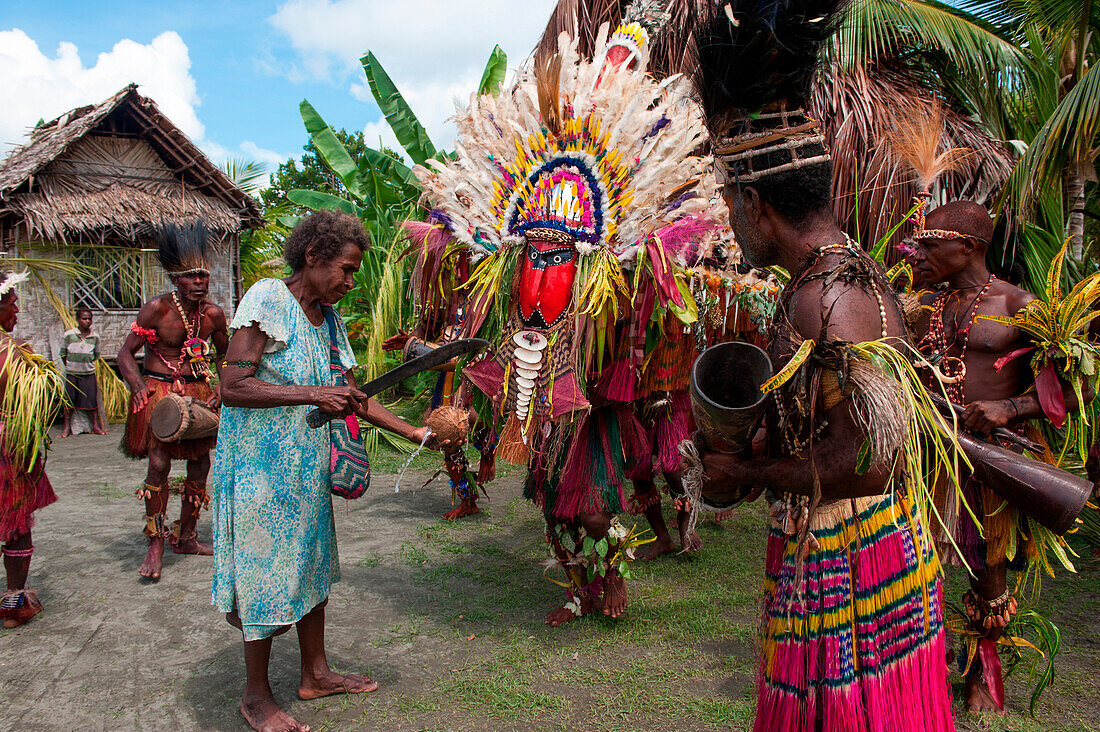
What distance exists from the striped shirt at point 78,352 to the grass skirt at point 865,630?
1122 cm

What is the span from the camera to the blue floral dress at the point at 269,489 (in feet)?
9.16

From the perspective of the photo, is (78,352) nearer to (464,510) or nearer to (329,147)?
(329,147)

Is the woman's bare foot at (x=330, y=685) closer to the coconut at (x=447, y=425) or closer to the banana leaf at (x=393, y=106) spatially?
Answer: the coconut at (x=447, y=425)

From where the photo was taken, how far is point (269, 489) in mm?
2805

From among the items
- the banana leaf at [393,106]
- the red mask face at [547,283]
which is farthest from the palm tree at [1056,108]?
the banana leaf at [393,106]

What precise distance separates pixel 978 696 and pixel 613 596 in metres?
1.80

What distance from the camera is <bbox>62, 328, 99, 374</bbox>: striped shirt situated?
399 inches

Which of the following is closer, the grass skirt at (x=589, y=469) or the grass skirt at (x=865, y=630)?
the grass skirt at (x=865, y=630)

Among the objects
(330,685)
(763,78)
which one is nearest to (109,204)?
(330,685)

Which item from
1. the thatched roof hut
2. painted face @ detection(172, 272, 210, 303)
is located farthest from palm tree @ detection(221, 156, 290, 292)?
painted face @ detection(172, 272, 210, 303)

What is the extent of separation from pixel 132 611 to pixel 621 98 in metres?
4.10

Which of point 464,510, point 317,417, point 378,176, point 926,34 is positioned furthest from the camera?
point 378,176

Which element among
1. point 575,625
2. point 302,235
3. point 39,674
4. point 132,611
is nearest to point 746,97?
point 302,235

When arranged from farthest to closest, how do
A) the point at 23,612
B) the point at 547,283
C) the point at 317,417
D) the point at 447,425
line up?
the point at 23,612
the point at 547,283
the point at 447,425
the point at 317,417
